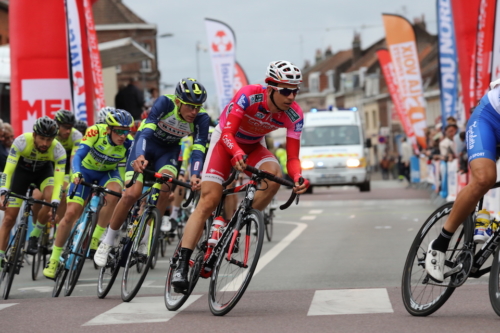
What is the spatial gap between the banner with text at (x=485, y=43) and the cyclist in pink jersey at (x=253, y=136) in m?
9.03

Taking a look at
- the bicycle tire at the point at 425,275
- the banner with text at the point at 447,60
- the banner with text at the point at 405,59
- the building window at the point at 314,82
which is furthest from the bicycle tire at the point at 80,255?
the building window at the point at 314,82

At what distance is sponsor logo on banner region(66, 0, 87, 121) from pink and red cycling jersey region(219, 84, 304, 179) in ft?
30.0

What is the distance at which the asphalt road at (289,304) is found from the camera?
644cm

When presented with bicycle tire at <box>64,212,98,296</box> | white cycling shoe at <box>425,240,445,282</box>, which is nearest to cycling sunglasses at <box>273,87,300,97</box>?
white cycling shoe at <box>425,240,445,282</box>

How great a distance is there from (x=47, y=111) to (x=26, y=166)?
17.0 feet

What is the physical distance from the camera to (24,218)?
1027 cm

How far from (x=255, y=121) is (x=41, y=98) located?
30.4 feet

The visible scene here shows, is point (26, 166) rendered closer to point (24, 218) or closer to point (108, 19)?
point (24, 218)

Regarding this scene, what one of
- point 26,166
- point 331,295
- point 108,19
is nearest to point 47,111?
point 26,166

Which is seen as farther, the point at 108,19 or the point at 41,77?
the point at 108,19

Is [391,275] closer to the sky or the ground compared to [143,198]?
closer to the ground

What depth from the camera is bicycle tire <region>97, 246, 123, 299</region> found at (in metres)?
8.53

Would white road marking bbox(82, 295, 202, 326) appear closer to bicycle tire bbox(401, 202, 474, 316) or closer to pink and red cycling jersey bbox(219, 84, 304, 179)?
pink and red cycling jersey bbox(219, 84, 304, 179)

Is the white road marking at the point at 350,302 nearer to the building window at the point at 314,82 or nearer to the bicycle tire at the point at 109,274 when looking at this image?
the bicycle tire at the point at 109,274
